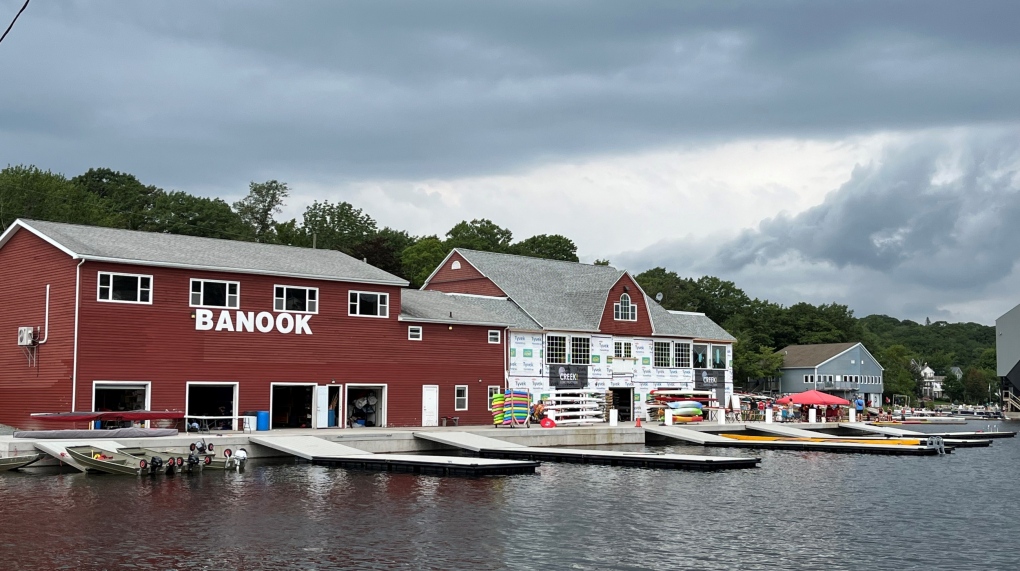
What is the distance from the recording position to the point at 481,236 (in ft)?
346

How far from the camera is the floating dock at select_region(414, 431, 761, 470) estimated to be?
39.8 metres

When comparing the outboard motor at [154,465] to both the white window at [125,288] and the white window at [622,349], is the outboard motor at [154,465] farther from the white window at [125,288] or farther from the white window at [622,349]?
the white window at [622,349]

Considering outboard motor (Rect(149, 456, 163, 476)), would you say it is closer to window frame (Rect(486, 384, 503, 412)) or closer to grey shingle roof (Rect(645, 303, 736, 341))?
window frame (Rect(486, 384, 503, 412))

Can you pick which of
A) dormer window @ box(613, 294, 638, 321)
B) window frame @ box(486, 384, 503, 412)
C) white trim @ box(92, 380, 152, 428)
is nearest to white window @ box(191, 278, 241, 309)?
white trim @ box(92, 380, 152, 428)

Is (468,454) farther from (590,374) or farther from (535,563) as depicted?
(535,563)

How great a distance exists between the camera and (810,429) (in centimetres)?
6925

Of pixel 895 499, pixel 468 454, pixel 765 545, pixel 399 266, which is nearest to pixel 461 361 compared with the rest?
pixel 468 454

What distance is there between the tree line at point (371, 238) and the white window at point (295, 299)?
80.5 ft

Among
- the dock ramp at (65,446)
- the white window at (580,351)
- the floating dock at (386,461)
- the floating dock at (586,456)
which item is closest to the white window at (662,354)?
the white window at (580,351)

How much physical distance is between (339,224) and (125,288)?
230ft

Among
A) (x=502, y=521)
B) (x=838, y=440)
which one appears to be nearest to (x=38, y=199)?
(x=838, y=440)

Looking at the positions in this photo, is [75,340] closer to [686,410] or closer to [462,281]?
[462,281]

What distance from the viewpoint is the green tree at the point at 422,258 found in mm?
94500

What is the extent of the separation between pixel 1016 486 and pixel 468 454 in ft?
67.3
